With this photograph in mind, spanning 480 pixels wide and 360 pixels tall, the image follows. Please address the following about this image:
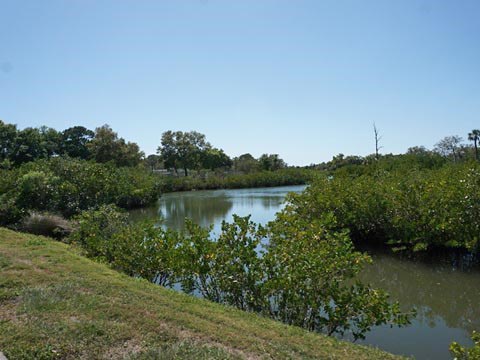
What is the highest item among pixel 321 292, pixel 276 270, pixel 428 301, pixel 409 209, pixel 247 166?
pixel 247 166

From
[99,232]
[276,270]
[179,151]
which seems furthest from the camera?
[179,151]

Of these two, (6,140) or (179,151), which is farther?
(179,151)

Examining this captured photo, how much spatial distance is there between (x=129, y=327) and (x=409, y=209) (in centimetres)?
803

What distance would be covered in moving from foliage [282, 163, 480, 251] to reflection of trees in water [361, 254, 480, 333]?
22.8 inches

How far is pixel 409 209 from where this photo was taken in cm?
975

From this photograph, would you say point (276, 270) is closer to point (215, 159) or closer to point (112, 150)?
point (112, 150)

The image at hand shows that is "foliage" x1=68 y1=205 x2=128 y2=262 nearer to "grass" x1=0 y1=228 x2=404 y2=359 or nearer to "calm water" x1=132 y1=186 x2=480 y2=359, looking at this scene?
"grass" x1=0 y1=228 x2=404 y2=359

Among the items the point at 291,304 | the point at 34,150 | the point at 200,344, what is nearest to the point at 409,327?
the point at 291,304

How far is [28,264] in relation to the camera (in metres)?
6.20

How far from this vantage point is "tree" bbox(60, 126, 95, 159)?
5253 cm

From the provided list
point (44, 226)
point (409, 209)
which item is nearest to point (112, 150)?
point (44, 226)

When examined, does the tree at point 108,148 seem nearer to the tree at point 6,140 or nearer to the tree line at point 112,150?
the tree line at point 112,150

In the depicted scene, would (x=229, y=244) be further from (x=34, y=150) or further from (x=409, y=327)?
(x=34, y=150)

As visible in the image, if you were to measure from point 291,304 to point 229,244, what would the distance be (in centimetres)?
134
